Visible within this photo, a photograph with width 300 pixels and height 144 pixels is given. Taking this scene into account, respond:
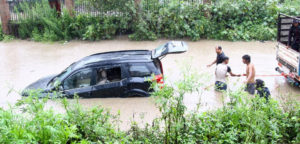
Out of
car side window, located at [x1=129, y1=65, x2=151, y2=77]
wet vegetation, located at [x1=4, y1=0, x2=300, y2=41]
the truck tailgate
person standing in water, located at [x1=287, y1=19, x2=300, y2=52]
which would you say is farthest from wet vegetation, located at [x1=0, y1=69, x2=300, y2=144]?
wet vegetation, located at [x1=4, y1=0, x2=300, y2=41]

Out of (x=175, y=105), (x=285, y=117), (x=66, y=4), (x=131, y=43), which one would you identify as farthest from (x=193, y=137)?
(x=66, y=4)

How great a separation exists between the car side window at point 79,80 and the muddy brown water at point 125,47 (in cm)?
43

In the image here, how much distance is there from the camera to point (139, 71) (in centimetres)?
786

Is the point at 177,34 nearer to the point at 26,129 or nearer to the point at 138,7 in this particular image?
the point at 138,7

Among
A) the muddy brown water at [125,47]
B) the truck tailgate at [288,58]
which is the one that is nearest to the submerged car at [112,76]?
the muddy brown water at [125,47]

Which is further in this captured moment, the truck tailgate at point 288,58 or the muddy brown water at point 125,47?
the truck tailgate at point 288,58

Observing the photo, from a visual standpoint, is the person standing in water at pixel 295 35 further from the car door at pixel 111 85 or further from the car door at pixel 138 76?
the car door at pixel 111 85

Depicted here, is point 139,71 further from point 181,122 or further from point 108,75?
point 181,122

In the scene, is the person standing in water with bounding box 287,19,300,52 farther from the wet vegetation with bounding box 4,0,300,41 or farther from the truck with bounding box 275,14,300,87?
the wet vegetation with bounding box 4,0,300,41

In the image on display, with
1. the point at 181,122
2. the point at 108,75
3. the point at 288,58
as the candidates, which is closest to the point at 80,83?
the point at 108,75

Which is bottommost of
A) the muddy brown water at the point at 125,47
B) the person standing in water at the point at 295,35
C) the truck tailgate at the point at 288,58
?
the muddy brown water at the point at 125,47

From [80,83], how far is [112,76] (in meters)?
0.86

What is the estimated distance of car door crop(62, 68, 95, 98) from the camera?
7.78m

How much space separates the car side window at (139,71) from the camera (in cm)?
778
